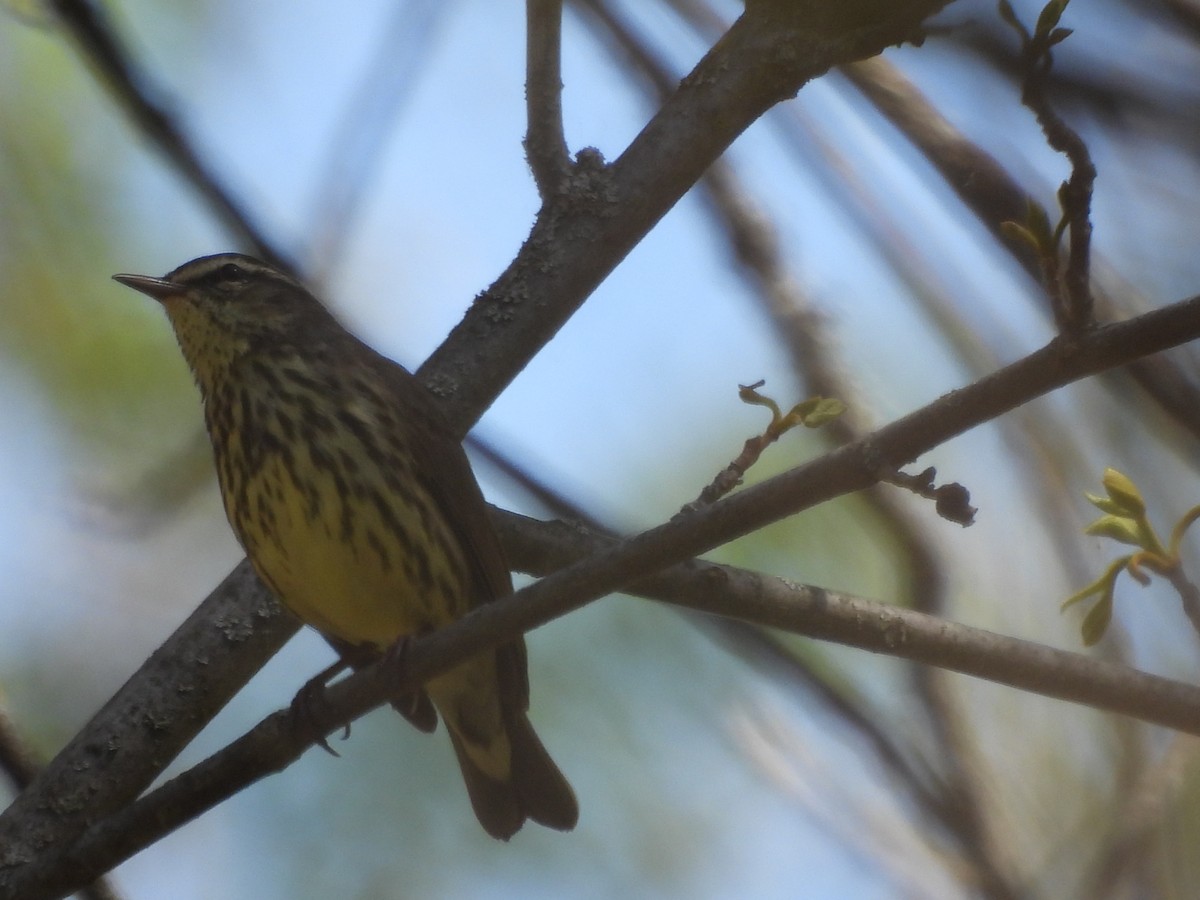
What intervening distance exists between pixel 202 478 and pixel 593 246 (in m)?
2.14

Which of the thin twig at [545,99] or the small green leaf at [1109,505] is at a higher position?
the thin twig at [545,99]

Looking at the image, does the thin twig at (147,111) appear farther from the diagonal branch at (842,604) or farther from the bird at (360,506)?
the diagonal branch at (842,604)

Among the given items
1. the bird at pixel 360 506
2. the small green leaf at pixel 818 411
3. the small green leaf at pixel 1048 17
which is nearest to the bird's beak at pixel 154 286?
the bird at pixel 360 506

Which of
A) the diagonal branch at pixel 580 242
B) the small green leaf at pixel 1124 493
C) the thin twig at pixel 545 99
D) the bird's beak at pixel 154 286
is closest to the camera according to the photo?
the small green leaf at pixel 1124 493

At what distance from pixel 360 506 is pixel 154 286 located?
1.41 m

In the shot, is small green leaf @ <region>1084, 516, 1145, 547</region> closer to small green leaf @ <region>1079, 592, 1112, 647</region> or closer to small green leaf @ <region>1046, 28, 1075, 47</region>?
small green leaf @ <region>1079, 592, 1112, 647</region>

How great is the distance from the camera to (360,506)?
4.50 m

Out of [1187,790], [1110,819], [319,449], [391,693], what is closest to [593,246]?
[319,449]

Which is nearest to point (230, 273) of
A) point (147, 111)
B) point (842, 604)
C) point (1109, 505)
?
point (147, 111)

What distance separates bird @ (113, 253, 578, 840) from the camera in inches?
174

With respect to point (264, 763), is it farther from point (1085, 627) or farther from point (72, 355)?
point (72, 355)

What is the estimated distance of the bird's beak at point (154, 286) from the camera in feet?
A: 17.3

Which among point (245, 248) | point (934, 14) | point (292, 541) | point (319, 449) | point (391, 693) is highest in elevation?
point (934, 14)

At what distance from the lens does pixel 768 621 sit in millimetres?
3514
